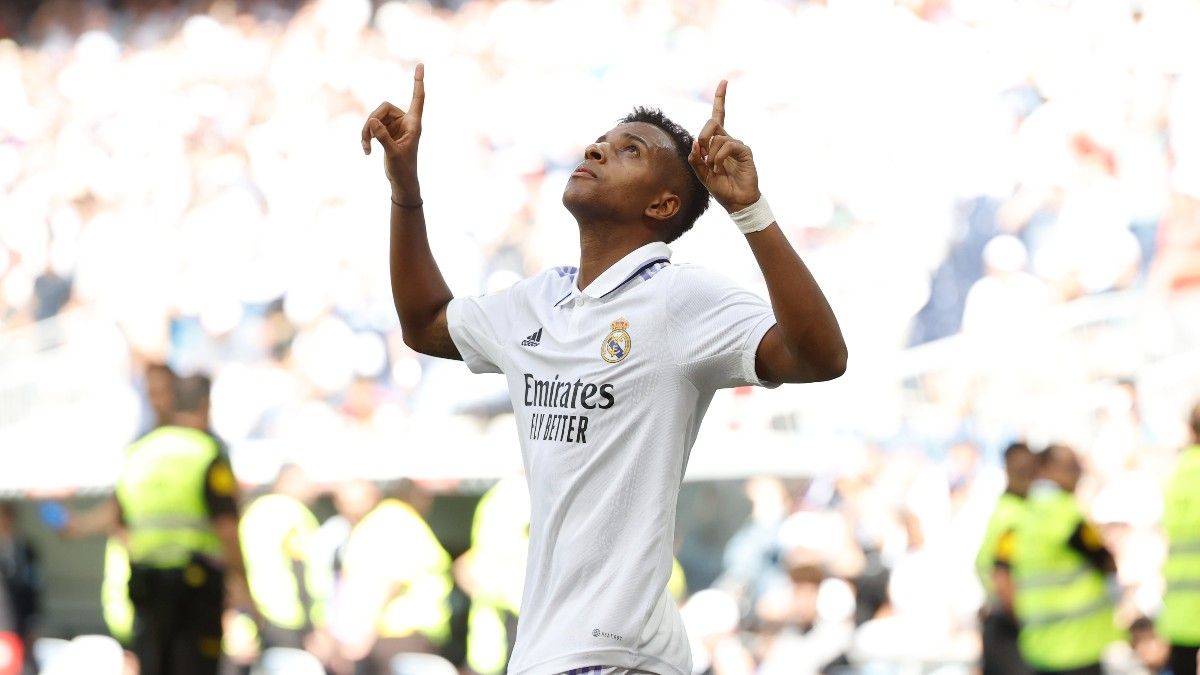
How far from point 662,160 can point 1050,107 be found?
214 inches

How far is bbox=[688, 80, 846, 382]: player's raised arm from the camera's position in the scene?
2.18 meters

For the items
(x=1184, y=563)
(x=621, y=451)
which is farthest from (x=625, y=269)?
(x=1184, y=563)

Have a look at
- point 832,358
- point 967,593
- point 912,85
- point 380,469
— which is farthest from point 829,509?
point 832,358

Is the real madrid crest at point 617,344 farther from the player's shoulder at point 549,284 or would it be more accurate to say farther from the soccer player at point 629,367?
the player's shoulder at point 549,284

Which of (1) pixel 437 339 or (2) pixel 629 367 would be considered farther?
(1) pixel 437 339

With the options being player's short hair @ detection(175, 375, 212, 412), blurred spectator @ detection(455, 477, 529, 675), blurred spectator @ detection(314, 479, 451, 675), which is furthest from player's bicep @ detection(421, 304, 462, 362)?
blurred spectator @ detection(314, 479, 451, 675)

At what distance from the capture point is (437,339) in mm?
2863

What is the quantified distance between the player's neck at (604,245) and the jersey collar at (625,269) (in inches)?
1.1

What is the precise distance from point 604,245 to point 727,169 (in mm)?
469

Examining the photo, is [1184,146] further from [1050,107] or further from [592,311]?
[592,311]

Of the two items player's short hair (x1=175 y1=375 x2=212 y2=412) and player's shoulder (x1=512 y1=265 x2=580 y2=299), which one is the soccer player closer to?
player's shoulder (x1=512 y1=265 x2=580 y2=299)

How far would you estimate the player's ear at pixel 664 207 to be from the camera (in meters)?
2.67

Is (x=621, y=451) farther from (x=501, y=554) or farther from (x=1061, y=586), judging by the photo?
(x=501, y=554)

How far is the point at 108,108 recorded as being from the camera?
1105cm
